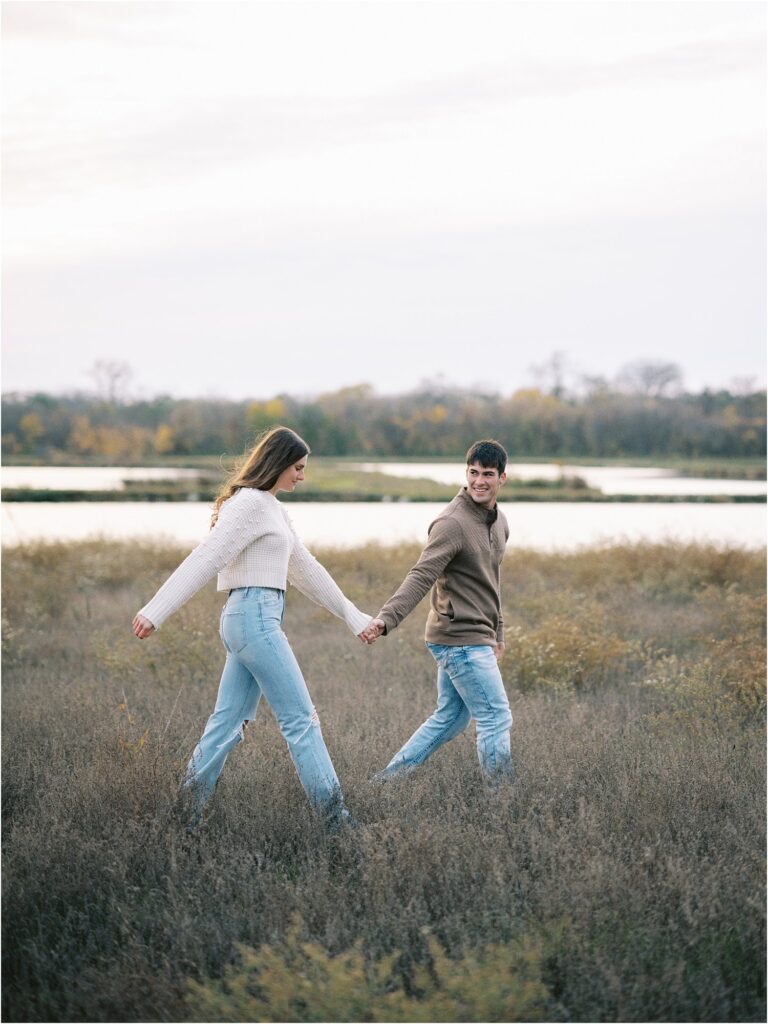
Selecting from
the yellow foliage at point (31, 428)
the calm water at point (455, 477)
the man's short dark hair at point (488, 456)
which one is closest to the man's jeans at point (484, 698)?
the man's short dark hair at point (488, 456)

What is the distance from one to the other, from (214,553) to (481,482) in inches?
61.2

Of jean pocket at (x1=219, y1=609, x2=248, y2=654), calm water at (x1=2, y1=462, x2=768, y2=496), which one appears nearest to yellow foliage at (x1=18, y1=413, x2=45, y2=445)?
calm water at (x1=2, y1=462, x2=768, y2=496)

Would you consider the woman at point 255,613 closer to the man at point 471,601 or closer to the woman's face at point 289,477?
the woman's face at point 289,477

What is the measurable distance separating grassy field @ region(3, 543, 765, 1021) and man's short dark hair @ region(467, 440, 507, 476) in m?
1.79

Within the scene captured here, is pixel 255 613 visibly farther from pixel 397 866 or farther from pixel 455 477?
pixel 455 477

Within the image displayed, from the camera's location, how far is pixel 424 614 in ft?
42.8

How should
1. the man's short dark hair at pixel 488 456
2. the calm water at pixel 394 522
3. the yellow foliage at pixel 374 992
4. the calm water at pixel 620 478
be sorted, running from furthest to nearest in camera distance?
1. the calm water at pixel 620 478
2. the calm water at pixel 394 522
3. the man's short dark hair at pixel 488 456
4. the yellow foliage at pixel 374 992

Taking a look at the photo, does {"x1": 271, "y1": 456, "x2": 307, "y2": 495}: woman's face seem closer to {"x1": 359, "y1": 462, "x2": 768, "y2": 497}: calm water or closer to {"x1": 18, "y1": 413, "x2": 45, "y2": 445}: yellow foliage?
{"x1": 359, "y1": 462, "x2": 768, "y2": 497}: calm water


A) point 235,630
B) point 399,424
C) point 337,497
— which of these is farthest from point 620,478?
point 235,630

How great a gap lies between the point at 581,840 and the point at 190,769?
2128 millimetres

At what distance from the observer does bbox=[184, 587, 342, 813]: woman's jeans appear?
5.55 metres

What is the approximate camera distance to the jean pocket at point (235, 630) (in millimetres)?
5547

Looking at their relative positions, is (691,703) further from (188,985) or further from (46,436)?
(46,436)

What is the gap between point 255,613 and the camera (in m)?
5.56
